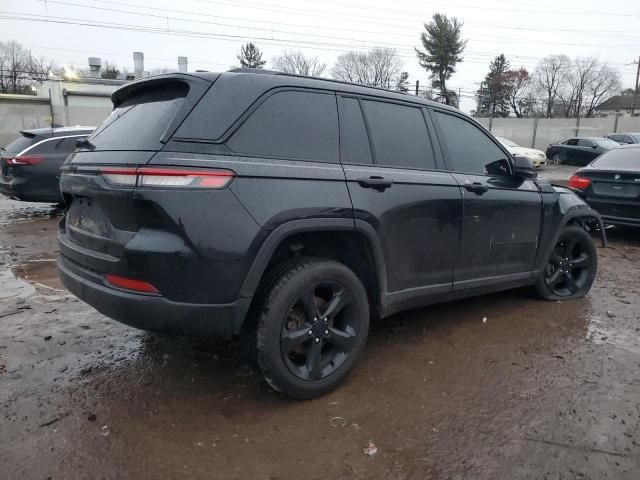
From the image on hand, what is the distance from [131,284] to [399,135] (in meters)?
2.02

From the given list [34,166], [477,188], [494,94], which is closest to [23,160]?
[34,166]

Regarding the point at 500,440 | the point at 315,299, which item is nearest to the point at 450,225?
the point at 315,299

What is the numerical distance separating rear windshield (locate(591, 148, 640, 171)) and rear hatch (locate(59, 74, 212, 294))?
6.84 meters

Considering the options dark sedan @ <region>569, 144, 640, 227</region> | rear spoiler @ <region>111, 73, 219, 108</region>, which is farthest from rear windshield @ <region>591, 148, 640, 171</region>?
rear spoiler @ <region>111, 73, 219, 108</region>

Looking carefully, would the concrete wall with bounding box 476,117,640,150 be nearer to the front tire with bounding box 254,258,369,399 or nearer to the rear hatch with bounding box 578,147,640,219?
the rear hatch with bounding box 578,147,640,219

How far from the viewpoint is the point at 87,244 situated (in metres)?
2.76

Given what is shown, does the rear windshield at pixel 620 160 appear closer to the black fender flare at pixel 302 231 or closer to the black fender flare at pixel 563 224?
the black fender flare at pixel 563 224

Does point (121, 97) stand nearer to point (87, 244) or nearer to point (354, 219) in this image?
point (87, 244)

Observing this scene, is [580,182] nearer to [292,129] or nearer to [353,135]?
[353,135]

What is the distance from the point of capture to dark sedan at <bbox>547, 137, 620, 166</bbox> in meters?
22.5

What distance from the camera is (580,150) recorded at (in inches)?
915

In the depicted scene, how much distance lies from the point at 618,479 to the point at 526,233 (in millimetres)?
2266

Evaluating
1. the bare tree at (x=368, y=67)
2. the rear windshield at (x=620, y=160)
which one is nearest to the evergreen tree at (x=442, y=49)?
the bare tree at (x=368, y=67)

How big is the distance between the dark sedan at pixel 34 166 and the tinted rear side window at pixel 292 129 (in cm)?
669
